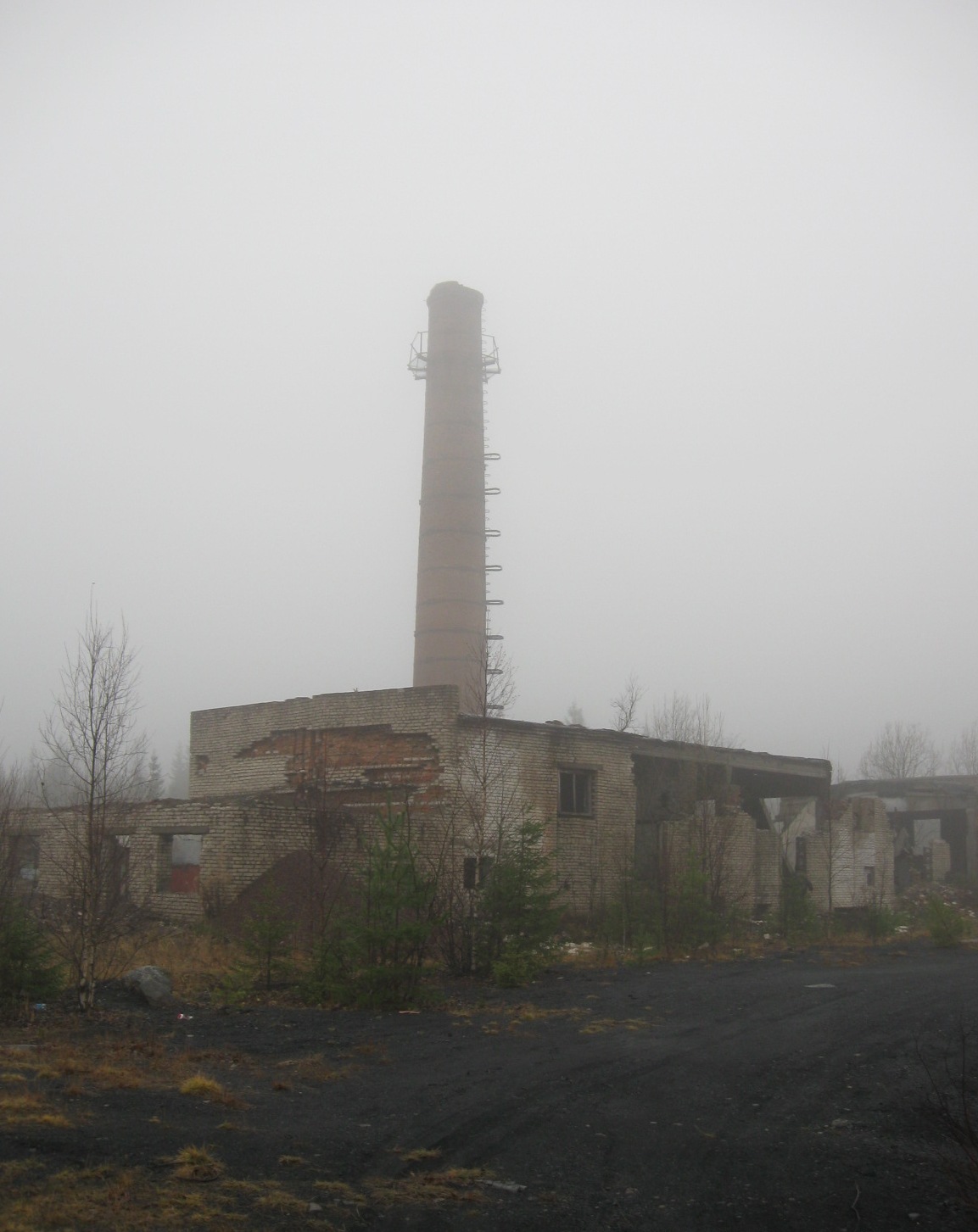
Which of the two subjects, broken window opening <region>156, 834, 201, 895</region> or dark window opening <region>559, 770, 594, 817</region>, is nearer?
broken window opening <region>156, 834, 201, 895</region>

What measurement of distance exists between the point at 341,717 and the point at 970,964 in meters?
12.7

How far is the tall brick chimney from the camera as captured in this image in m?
29.7

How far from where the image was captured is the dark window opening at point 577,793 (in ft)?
76.3

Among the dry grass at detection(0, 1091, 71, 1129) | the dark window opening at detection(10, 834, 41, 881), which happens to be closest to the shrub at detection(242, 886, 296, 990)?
the dry grass at detection(0, 1091, 71, 1129)

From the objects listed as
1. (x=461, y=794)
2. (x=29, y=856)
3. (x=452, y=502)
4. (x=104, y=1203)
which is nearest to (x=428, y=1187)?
(x=104, y=1203)

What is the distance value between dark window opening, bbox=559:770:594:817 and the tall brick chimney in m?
5.34

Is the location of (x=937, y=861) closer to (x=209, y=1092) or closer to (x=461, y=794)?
(x=461, y=794)

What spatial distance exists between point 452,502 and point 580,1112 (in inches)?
967

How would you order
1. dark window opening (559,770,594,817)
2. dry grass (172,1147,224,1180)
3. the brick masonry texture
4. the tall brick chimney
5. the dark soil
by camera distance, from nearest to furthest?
1. the dark soil
2. dry grass (172,1147,224,1180)
3. the brick masonry texture
4. dark window opening (559,770,594,817)
5. the tall brick chimney

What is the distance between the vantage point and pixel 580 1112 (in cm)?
720

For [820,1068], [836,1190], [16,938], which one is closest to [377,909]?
[16,938]

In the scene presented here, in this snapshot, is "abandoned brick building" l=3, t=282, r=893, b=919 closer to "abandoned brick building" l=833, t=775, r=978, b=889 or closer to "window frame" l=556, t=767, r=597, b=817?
"window frame" l=556, t=767, r=597, b=817

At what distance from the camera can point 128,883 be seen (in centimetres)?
1922

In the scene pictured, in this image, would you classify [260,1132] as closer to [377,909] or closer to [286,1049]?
[286,1049]
